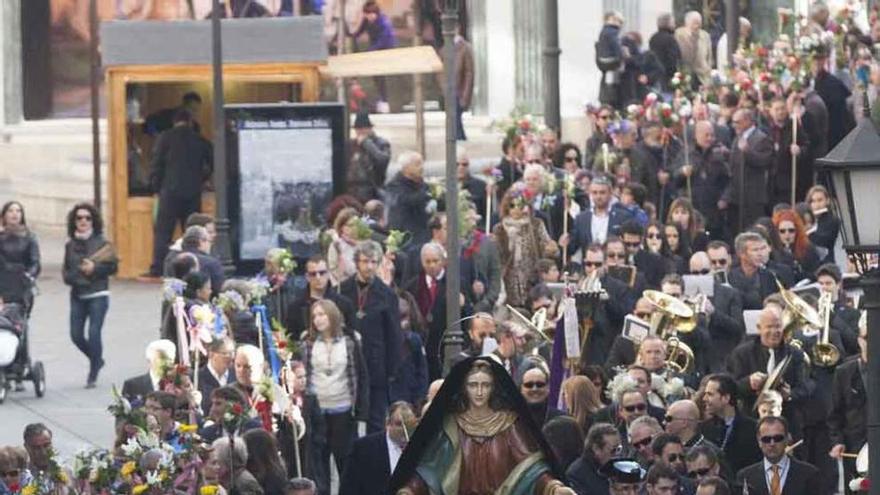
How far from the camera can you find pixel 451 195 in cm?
2522

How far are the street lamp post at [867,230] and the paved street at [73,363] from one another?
1001 cm

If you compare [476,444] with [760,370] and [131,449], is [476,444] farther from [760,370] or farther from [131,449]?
[760,370]

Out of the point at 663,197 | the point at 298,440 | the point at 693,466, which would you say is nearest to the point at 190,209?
the point at 663,197

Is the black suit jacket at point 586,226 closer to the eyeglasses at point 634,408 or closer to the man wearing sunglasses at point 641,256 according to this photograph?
the man wearing sunglasses at point 641,256

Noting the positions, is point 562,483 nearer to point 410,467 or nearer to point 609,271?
point 410,467

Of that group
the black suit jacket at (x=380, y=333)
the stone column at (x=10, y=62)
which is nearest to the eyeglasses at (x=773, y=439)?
the black suit jacket at (x=380, y=333)

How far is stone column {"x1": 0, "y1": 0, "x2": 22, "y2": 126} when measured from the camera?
47.5 meters

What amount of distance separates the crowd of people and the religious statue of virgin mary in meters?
0.01

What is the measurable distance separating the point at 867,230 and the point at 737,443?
569cm

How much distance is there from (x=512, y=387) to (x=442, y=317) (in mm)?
8246

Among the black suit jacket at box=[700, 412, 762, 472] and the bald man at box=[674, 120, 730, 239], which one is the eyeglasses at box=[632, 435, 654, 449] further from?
the bald man at box=[674, 120, 730, 239]

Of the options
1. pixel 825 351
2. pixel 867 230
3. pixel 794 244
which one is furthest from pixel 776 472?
→ pixel 794 244


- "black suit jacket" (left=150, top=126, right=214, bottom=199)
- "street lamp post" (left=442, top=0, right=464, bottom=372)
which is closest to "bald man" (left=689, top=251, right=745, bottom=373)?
"street lamp post" (left=442, top=0, right=464, bottom=372)

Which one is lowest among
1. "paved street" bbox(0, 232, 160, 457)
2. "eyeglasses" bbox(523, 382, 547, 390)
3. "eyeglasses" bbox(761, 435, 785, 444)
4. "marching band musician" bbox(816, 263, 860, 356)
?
"paved street" bbox(0, 232, 160, 457)
